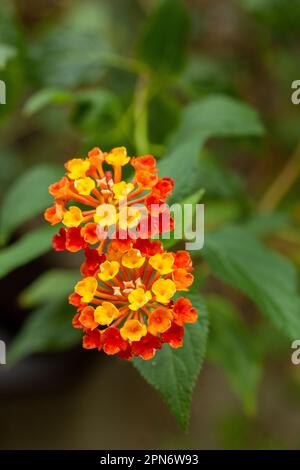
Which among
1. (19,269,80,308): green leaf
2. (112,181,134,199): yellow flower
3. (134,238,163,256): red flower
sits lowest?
(134,238,163,256): red flower

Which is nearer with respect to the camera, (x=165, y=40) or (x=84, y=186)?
(x=84, y=186)

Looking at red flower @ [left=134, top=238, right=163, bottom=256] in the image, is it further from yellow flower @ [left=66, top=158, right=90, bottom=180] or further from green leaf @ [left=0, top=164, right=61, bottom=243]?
green leaf @ [left=0, top=164, right=61, bottom=243]

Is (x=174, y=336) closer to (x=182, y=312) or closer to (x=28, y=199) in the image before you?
(x=182, y=312)

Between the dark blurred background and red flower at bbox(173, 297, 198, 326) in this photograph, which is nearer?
red flower at bbox(173, 297, 198, 326)

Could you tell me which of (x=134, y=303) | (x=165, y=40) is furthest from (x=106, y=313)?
(x=165, y=40)

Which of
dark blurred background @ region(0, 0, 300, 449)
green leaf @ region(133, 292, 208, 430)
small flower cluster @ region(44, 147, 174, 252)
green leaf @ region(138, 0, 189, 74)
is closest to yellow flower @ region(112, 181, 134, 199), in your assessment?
small flower cluster @ region(44, 147, 174, 252)

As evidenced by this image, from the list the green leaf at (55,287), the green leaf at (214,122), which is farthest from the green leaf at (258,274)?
the green leaf at (55,287)

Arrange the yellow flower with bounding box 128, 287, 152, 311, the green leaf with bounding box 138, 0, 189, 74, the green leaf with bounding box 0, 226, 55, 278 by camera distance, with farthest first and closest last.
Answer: the green leaf with bounding box 138, 0, 189, 74 → the green leaf with bounding box 0, 226, 55, 278 → the yellow flower with bounding box 128, 287, 152, 311
